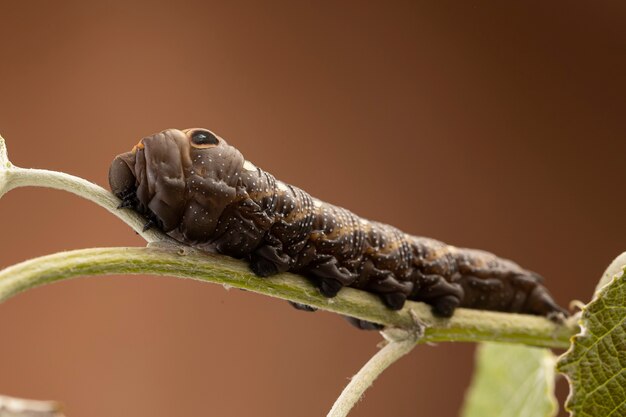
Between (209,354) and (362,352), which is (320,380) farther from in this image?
(209,354)

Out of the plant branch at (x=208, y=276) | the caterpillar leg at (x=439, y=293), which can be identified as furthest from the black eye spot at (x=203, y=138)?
the caterpillar leg at (x=439, y=293)

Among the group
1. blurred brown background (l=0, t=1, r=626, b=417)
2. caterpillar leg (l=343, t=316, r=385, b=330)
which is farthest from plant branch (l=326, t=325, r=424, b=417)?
blurred brown background (l=0, t=1, r=626, b=417)

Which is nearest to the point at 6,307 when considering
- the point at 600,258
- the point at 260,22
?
the point at 260,22

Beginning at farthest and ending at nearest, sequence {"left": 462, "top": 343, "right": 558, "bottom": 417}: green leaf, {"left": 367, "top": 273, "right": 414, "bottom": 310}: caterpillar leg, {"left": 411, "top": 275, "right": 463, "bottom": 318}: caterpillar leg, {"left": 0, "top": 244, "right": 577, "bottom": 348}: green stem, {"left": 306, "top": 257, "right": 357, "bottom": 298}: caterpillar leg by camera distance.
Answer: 1. {"left": 462, "top": 343, "right": 558, "bottom": 417}: green leaf
2. {"left": 411, "top": 275, "right": 463, "bottom": 318}: caterpillar leg
3. {"left": 367, "top": 273, "right": 414, "bottom": 310}: caterpillar leg
4. {"left": 306, "top": 257, "right": 357, "bottom": 298}: caterpillar leg
5. {"left": 0, "top": 244, "right": 577, "bottom": 348}: green stem

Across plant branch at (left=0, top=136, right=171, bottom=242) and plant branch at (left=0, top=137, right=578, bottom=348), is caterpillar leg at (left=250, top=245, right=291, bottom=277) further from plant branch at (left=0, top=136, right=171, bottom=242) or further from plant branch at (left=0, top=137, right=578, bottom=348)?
plant branch at (left=0, top=136, right=171, bottom=242)

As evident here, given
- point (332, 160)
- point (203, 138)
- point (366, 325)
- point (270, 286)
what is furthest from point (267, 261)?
point (332, 160)

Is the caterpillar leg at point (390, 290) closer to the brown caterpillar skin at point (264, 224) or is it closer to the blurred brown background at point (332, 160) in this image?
the brown caterpillar skin at point (264, 224)
